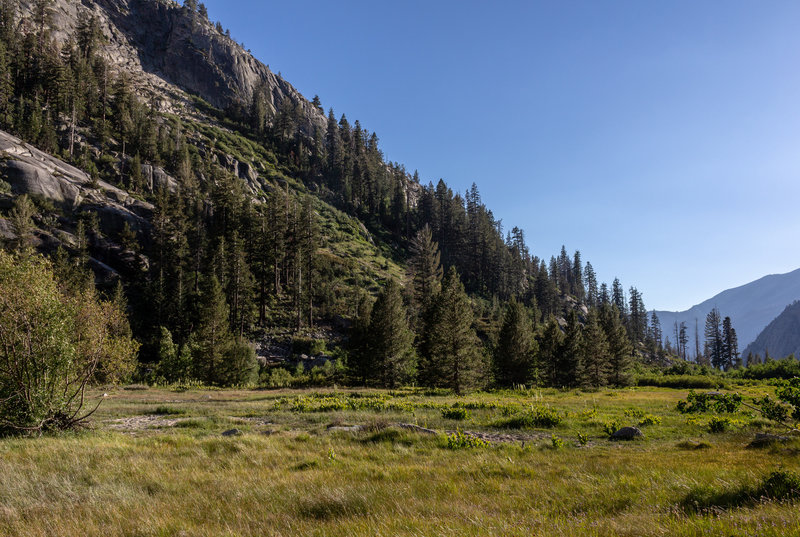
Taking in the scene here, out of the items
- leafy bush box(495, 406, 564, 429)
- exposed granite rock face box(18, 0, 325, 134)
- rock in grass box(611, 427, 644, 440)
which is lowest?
leafy bush box(495, 406, 564, 429)

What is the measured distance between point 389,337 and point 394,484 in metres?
32.0

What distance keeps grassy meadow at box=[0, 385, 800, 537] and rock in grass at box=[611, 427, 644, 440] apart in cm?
35

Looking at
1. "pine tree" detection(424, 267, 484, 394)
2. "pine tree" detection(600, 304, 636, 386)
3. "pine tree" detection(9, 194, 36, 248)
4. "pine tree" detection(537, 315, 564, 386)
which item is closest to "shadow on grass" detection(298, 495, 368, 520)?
"pine tree" detection(424, 267, 484, 394)

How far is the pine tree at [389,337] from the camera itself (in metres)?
39.2

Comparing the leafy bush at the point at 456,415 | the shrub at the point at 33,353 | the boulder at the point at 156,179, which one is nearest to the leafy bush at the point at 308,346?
the leafy bush at the point at 456,415

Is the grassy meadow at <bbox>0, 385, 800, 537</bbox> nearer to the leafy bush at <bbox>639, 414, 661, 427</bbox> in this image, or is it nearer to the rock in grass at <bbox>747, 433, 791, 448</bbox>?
the rock in grass at <bbox>747, 433, 791, 448</bbox>

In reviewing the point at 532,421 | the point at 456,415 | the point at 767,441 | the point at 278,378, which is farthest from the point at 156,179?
the point at 767,441

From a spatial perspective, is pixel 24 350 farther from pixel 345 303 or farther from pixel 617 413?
pixel 345 303

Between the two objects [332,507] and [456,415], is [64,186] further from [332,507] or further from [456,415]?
[332,507]

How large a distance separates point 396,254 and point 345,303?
4554 cm

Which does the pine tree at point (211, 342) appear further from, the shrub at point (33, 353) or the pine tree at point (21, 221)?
the shrub at point (33, 353)

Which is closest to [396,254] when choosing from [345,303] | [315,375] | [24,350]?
[345,303]

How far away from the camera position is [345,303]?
2591 inches

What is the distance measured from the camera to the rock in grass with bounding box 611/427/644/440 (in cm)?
1377
